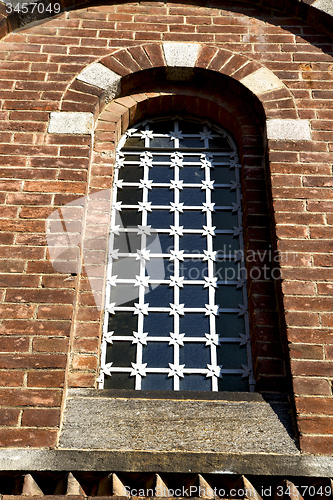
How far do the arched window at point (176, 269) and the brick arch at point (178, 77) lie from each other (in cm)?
43

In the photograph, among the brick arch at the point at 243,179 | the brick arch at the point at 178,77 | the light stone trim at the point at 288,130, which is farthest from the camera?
the brick arch at the point at 178,77

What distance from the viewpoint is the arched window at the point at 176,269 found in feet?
12.3

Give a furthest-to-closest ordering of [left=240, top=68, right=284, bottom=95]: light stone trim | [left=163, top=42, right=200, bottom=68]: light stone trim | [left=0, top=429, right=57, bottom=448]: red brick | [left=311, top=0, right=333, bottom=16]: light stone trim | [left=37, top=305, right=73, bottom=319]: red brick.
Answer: [left=311, top=0, right=333, bottom=16]: light stone trim, [left=163, top=42, right=200, bottom=68]: light stone trim, [left=240, top=68, right=284, bottom=95]: light stone trim, [left=37, top=305, right=73, bottom=319]: red brick, [left=0, top=429, right=57, bottom=448]: red brick

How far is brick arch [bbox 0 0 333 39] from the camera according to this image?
16.5 feet

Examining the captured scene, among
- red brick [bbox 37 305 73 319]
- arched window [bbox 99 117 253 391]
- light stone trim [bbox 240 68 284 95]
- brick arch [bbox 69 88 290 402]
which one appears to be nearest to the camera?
red brick [bbox 37 305 73 319]

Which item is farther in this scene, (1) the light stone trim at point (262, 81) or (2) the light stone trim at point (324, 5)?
(2) the light stone trim at point (324, 5)

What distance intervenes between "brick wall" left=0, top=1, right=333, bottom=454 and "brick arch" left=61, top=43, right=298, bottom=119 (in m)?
0.01

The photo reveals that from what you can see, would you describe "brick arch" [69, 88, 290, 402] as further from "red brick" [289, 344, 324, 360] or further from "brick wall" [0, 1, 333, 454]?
"red brick" [289, 344, 324, 360]

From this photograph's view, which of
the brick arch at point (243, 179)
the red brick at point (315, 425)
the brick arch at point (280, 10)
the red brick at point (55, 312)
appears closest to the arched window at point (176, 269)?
the brick arch at point (243, 179)

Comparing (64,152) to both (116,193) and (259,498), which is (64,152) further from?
(259,498)

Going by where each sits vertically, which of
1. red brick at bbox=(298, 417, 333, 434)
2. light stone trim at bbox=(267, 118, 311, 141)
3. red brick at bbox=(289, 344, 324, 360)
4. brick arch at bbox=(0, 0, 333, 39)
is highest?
brick arch at bbox=(0, 0, 333, 39)

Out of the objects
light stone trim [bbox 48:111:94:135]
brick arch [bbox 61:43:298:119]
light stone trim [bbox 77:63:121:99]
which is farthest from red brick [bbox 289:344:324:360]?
light stone trim [bbox 77:63:121:99]

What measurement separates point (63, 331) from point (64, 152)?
1.43m

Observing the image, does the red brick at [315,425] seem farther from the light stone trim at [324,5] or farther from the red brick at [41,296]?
the light stone trim at [324,5]
